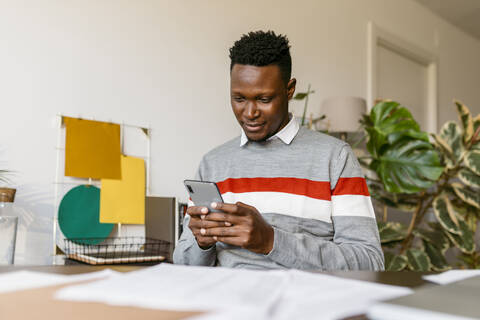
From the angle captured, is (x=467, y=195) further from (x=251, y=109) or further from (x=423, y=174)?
(x=251, y=109)

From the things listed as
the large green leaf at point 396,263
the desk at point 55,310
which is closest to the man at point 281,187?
the desk at point 55,310

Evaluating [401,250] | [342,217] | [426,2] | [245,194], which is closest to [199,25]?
[245,194]

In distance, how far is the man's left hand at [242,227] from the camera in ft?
2.79

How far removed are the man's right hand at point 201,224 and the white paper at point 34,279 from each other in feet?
1.13

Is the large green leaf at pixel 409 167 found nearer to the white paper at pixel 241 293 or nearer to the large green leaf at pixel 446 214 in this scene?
the large green leaf at pixel 446 214

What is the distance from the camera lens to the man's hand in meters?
0.85

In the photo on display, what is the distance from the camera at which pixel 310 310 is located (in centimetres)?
36

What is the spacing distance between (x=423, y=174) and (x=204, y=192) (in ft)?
5.10

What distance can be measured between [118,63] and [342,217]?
47.9 inches

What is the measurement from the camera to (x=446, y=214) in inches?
91.8

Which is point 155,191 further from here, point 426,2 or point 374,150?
point 426,2

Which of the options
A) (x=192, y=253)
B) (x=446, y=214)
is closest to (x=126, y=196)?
(x=192, y=253)

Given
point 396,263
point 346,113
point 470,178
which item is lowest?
point 396,263

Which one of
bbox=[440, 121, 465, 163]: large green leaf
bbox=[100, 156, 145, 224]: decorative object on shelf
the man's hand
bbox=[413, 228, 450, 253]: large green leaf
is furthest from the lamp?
the man's hand
